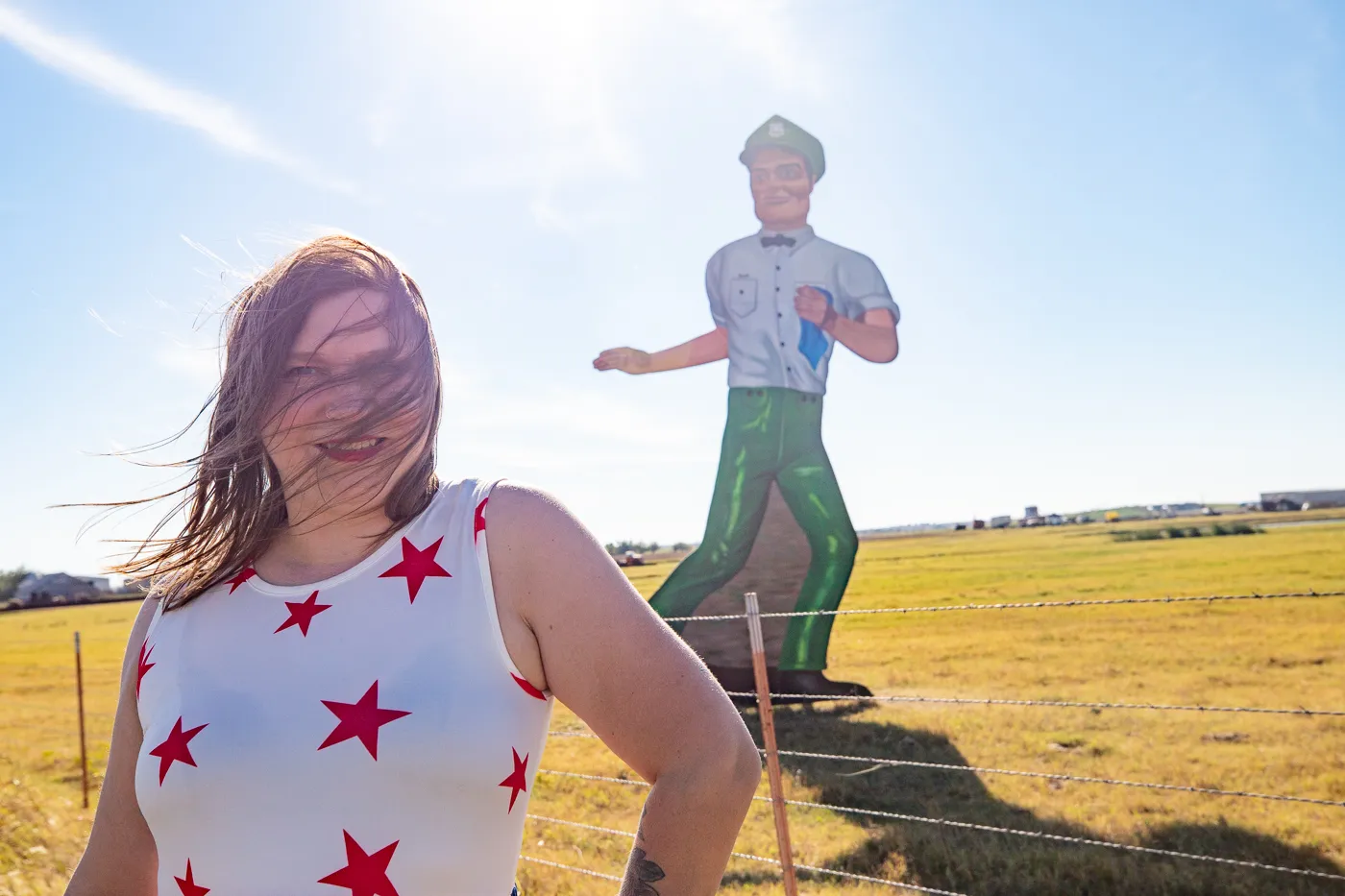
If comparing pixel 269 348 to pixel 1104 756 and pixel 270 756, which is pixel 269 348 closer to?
pixel 270 756

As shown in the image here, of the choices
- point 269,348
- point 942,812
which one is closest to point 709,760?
point 269,348

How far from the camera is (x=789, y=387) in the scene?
23.1 ft

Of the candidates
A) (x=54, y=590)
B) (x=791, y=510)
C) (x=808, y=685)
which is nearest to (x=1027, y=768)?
(x=808, y=685)

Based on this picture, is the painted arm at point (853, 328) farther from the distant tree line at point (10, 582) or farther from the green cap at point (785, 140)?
the distant tree line at point (10, 582)

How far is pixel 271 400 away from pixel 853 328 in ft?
20.3

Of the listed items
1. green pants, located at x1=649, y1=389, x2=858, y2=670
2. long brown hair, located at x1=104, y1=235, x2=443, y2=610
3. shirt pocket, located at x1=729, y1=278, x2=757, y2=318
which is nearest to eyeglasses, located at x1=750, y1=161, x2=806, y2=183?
shirt pocket, located at x1=729, y1=278, x2=757, y2=318

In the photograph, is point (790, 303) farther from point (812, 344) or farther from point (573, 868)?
point (573, 868)

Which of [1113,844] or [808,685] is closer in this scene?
[1113,844]

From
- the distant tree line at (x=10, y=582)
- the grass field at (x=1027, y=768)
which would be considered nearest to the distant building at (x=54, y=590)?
the distant tree line at (x=10, y=582)

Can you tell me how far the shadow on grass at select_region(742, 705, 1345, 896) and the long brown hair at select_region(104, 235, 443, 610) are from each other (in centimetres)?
341

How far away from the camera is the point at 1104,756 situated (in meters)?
5.61

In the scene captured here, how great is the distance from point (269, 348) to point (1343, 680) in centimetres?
895

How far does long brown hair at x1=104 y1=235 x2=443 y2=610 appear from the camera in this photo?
1062 mm

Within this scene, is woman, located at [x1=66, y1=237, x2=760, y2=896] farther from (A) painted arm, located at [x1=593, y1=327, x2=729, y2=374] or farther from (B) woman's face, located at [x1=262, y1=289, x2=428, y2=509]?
(A) painted arm, located at [x1=593, y1=327, x2=729, y2=374]
